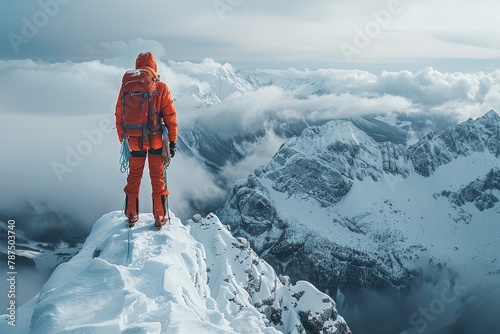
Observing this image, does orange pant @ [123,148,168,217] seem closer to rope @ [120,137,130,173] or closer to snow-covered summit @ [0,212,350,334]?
rope @ [120,137,130,173]

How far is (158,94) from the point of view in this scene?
13703mm

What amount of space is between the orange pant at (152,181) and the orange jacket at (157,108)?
46cm

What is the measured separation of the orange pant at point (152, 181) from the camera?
1486 cm

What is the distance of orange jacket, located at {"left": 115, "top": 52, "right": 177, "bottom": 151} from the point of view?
45.5 feet

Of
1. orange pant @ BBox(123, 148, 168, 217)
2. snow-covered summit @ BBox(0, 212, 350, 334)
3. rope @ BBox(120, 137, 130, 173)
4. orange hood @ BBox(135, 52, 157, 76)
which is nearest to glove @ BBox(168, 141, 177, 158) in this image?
orange pant @ BBox(123, 148, 168, 217)

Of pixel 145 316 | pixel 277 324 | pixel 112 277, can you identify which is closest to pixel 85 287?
pixel 112 277

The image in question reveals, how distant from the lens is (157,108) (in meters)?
13.9

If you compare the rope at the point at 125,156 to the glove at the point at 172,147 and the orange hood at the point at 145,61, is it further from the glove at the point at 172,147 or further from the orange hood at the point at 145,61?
the orange hood at the point at 145,61

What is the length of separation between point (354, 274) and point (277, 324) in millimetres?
150455

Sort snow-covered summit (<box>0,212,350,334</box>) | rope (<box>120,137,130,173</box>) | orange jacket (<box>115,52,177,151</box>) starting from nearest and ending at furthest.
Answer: snow-covered summit (<box>0,212,350,334</box>)
orange jacket (<box>115,52,177,151</box>)
rope (<box>120,137,130,173</box>)

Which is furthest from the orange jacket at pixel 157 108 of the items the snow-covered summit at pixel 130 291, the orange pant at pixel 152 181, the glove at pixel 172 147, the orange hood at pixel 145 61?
the snow-covered summit at pixel 130 291

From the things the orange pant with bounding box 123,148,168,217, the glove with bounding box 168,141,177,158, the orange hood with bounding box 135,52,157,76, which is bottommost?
the orange pant with bounding box 123,148,168,217

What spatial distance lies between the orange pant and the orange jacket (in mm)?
455

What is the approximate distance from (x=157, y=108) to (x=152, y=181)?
348 centimetres
